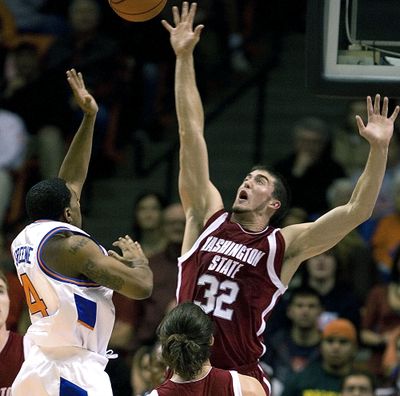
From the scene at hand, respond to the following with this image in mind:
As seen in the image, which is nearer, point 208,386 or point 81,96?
point 208,386

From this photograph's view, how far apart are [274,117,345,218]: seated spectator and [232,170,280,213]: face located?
11.6ft

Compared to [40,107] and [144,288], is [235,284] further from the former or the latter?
[40,107]

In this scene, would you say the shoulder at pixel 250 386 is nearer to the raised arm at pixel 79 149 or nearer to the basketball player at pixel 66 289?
the basketball player at pixel 66 289

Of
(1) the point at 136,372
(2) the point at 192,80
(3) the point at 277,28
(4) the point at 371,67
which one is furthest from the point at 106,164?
(4) the point at 371,67

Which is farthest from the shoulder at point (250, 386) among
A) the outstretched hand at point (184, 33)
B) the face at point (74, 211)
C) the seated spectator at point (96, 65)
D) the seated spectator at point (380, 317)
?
the seated spectator at point (96, 65)

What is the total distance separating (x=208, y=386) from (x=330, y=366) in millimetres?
2723

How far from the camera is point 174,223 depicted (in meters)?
10.2

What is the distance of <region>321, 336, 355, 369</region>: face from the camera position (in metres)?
9.16

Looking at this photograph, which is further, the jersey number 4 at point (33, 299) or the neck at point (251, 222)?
the neck at point (251, 222)

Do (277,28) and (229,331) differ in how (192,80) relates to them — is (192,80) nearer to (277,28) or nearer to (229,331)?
(229,331)

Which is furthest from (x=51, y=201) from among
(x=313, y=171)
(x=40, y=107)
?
(x=40, y=107)

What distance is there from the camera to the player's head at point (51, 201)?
6684 millimetres

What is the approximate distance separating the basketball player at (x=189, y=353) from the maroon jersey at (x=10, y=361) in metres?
0.99

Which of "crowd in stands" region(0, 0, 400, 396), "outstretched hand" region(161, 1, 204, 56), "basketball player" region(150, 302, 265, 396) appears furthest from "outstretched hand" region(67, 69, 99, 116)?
"crowd in stands" region(0, 0, 400, 396)
